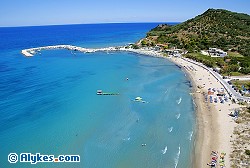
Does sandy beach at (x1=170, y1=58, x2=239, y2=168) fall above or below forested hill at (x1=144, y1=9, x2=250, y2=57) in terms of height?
below

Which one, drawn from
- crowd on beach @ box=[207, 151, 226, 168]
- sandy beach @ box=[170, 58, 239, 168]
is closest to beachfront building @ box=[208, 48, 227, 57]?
sandy beach @ box=[170, 58, 239, 168]

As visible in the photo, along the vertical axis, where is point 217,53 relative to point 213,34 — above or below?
below

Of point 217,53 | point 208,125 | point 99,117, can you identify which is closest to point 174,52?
→ point 217,53

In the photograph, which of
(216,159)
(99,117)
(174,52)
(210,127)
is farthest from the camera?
(174,52)

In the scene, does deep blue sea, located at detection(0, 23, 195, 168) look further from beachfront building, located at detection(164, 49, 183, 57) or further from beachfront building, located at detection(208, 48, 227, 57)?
beachfront building, located at detection(164, 49, 183, 57)

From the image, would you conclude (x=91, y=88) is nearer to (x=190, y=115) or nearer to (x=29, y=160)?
(x=190, y=115)

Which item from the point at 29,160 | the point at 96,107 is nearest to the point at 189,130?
the point at 96,107

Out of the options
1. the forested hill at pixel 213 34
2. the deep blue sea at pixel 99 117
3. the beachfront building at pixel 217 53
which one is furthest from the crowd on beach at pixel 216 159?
the forested hill at pixel 213 34

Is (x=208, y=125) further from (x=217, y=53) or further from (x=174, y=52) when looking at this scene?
(x=174, y=52)
